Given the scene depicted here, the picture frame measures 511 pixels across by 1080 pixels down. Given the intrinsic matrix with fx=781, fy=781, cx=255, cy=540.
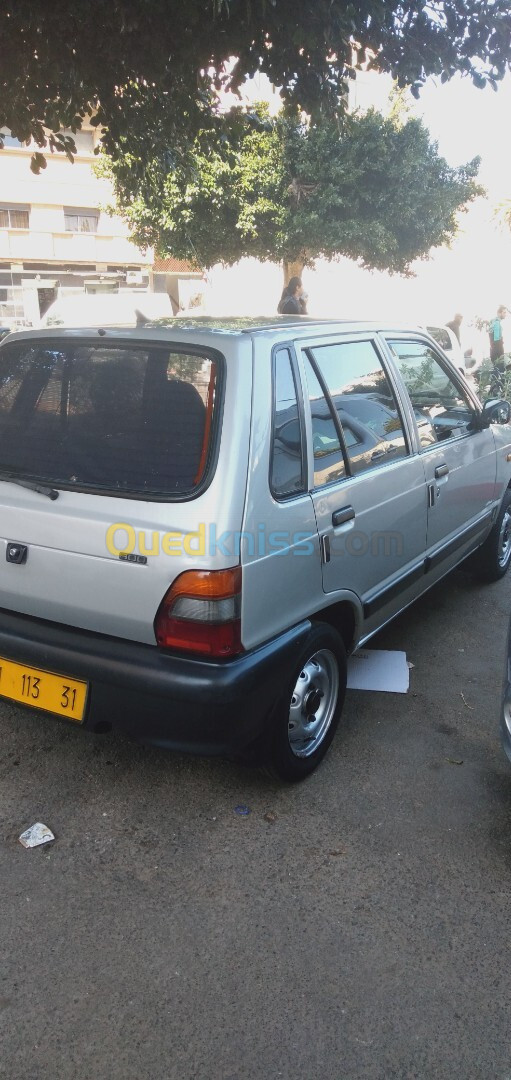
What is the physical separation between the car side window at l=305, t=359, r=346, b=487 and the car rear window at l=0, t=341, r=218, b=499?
509 millimetres

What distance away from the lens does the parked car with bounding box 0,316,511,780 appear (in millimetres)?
2418

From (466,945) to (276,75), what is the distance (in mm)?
6019

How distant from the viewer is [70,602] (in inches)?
102

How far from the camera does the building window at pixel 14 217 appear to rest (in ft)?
130

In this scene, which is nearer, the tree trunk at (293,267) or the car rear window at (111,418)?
the car rear window at (111,418)

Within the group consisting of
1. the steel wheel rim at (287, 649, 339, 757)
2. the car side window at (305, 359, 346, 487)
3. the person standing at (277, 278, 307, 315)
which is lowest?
the steel wheel rim at (287, 649, 339, 757)

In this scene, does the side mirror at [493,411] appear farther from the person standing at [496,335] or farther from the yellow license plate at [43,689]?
the person standing at [496,335]

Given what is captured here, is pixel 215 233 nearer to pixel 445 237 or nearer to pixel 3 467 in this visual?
pixel 445 237

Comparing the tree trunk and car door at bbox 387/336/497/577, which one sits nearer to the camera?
car door at bbox 387/336/497/577

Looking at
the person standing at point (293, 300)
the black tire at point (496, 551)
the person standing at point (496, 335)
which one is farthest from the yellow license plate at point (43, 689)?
the person standing at point (496, 335)

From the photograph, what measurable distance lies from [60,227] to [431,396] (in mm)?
41270

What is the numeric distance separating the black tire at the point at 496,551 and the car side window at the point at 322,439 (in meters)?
2.46

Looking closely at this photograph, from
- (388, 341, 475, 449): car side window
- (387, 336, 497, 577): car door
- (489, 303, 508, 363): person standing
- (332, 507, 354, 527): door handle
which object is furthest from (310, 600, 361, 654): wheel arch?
(489, 303, 508, 363): person standing

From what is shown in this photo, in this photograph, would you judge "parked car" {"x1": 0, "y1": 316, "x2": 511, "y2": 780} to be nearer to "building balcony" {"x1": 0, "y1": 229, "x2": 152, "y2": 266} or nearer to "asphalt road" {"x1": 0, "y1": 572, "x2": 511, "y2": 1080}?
"asphalt road" {"x1": 0, "y1": 572, "x2": 511, "y2": 1080}
